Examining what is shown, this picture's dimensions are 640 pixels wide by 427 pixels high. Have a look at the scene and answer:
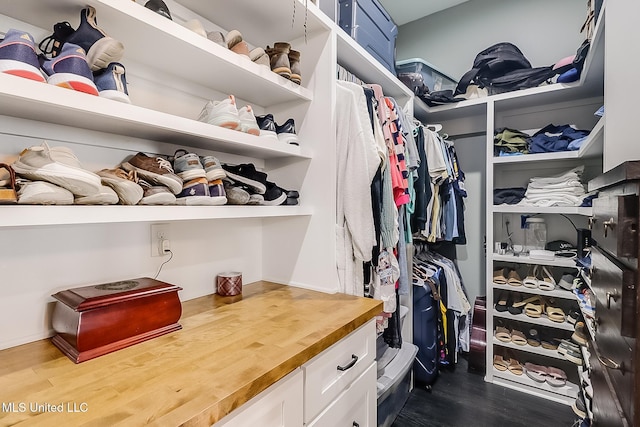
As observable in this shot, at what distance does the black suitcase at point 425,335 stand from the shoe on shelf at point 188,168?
1748mm

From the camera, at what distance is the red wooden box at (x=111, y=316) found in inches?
29.9

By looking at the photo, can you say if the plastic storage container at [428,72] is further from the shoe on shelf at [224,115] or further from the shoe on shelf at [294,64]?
the shoe on shelf at [224,115]

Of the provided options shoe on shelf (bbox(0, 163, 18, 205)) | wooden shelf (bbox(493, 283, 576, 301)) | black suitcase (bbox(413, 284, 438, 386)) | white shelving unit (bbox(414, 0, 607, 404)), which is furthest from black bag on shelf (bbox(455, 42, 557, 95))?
shoe on shelf (bbox(0, 163, 18, 205))

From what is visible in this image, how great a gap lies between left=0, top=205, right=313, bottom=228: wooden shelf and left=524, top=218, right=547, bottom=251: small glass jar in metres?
2.14

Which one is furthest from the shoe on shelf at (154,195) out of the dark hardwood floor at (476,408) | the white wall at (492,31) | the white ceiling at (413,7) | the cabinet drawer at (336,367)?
the white wall at (492,31)

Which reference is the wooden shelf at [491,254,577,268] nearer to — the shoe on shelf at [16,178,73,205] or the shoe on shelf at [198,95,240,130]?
the shoe on shelf at [198,95,240,130]

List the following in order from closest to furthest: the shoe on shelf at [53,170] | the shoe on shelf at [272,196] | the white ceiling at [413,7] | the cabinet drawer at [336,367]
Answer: the shoe on shelf at [53,170] → the cabinet drawer at [336,367] → the shoe on shelf at [272,196] → the white ceiling at [413,7]

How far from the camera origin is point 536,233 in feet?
7.57

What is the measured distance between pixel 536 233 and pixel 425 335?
1127 millimetres

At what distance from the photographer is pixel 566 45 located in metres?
2.30

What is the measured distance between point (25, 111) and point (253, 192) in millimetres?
648

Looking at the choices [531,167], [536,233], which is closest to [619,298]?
[536,233]

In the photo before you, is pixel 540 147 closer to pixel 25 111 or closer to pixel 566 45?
pixel 566 45

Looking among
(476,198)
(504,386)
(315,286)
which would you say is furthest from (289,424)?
(476,198)
